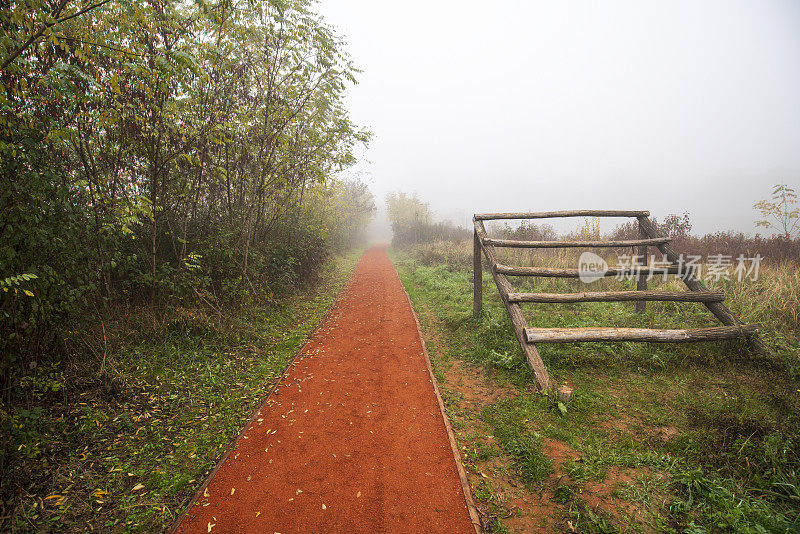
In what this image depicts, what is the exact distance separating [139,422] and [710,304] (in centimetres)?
827

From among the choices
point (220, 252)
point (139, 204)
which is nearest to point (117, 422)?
point (139, 204)

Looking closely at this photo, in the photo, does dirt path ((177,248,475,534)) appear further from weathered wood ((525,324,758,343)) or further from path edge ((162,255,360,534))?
weathered wood ((525,324,758,343))

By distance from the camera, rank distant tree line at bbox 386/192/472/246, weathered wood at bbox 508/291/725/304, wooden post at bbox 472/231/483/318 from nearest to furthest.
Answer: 1. weathered wood at bbox 508/291/725/304
2. wooden post at bbox 472/231/483/318
3. distant tree line at bbox 386/192/472/246

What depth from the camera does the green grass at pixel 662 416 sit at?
8.04 feet

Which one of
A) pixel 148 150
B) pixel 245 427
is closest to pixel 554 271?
pixel 245 427

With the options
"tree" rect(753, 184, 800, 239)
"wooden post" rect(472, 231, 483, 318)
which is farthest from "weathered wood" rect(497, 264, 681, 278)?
"tree" rect(753, 184, 800, 239)

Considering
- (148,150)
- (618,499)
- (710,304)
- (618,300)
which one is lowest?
(618,499)

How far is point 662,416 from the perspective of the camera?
3576mm

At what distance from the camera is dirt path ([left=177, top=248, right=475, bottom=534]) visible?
8.52 ft

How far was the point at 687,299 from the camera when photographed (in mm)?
5020

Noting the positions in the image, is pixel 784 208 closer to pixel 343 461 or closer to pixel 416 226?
pixel 343 461

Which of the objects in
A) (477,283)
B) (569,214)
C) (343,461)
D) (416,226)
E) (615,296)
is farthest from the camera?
(416,226)

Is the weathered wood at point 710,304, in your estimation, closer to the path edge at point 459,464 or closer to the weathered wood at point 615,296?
the weathered wood at point 615,296

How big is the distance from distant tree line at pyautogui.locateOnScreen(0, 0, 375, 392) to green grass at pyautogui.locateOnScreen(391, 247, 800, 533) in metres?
4.93
